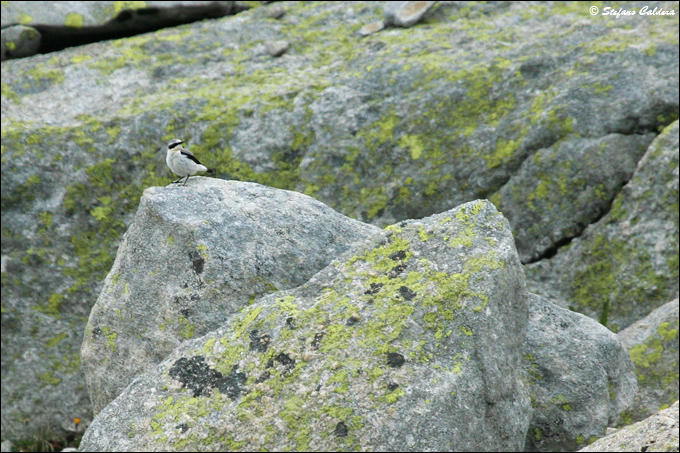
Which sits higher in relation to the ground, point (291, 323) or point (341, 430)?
point (291, 323)

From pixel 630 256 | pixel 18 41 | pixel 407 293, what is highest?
pixel 407 293

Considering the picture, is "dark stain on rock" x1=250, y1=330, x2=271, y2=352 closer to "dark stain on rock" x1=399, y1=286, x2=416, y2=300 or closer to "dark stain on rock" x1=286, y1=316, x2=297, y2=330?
"dark stain on rock" x1=286, y1=316, x2=297, y2=330

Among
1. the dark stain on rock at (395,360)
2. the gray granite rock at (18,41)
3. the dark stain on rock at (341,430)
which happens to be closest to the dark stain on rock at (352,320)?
the dark stain on rock at (395,360)

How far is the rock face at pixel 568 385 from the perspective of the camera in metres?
7.64

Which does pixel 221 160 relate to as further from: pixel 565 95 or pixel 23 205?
pixel 565 95

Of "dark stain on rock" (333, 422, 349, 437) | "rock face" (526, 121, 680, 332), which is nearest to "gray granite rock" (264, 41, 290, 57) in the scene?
"rock face" (526, 121, 680, 332)

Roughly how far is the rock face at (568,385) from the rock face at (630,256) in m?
3.96

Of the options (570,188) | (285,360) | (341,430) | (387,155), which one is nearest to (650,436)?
(341,430)

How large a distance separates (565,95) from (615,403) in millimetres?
6878

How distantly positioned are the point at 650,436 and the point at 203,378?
4.31 meters

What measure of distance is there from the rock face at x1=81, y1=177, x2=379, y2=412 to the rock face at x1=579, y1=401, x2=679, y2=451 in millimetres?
3833

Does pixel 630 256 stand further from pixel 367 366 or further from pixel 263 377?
pixel 263 377

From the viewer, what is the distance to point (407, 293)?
670cm

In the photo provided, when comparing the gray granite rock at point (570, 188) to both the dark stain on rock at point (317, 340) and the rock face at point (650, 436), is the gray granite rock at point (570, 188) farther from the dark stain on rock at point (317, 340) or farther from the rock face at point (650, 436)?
the dark stain on rock at point (317, 340)
